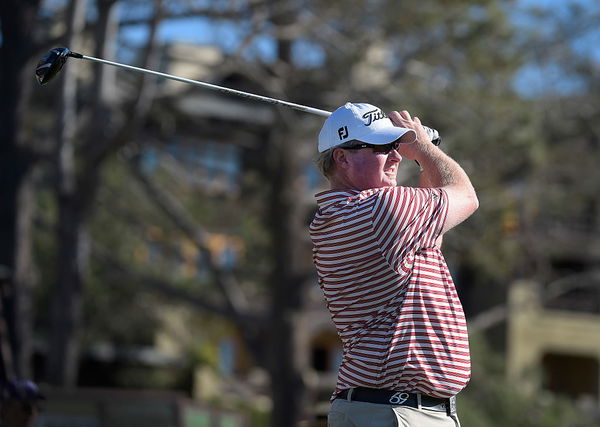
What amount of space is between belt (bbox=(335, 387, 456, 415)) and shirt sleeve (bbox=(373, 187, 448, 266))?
1.35 feet

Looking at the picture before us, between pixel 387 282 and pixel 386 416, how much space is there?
0.42 metres

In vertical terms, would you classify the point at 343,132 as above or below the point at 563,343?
above

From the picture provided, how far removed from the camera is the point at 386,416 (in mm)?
3750

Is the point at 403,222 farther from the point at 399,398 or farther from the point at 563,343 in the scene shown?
the point at 563,343

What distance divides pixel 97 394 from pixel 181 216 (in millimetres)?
6687

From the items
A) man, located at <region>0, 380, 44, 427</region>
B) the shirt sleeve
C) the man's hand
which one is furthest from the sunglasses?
man, located at <region>0, 380, 44, 427</region>

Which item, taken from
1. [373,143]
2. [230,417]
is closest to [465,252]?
[230,417]

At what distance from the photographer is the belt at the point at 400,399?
376 centimetres

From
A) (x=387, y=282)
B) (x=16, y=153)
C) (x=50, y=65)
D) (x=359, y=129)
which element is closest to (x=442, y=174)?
(x=359, y=129)

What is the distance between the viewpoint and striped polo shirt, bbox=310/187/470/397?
12.3 feet

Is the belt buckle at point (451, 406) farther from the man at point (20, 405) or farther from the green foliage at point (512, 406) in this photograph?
the green foliage at point (512, 406)

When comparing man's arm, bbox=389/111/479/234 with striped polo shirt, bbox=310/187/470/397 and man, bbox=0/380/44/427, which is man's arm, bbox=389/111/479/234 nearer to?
striped polo shirt, bbox=310/187/470/397

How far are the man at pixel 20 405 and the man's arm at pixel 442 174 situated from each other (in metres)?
2.37

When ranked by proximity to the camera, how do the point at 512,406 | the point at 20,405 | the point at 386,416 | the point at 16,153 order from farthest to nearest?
the point at 512,406 → the point at 16,153 → the point at 20,405 → the point at 386,416
